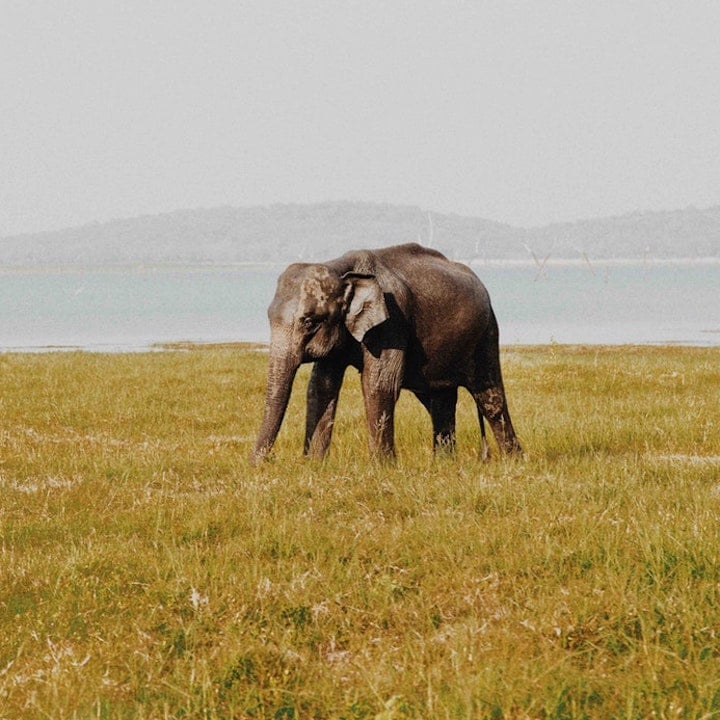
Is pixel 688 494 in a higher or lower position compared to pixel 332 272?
lower

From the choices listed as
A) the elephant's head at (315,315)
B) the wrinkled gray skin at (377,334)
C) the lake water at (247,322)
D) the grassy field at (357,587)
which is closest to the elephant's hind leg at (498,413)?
the wrinkled gray skin at (377,334)

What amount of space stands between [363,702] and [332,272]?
5.07 metres

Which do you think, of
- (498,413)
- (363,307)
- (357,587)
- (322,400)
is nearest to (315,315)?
(363,307)

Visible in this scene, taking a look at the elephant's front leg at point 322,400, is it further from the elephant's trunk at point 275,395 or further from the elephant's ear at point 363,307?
the elephant's ear at point 363,307

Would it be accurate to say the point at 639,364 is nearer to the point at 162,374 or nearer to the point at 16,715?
the point at 162,374

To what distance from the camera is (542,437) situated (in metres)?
Result: 12.6

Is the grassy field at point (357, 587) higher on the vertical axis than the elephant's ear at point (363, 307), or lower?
lower

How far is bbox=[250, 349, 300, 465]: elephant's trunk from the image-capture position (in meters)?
9.05

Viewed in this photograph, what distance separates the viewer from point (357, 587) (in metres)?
5.89

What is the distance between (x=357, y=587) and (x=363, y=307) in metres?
3.53

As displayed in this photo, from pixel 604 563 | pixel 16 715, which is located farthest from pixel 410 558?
pixel 16 715

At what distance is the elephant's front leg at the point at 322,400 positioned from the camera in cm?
962

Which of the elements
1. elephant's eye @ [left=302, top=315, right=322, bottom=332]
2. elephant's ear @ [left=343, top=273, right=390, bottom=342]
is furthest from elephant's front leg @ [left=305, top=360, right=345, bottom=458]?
elephant's ear @ [left=343, top=273, right=390, bottom=342]

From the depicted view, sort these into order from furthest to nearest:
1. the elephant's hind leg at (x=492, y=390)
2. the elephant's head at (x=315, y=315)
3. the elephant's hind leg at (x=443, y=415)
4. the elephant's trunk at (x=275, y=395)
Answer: the elephant's hind leg at (x=443, y=415) < the elephant's hind leg at (x=492, y=390) < the elephant's trunk at (x=275, y=395) < the elephant's head at (x=315, y=315)
